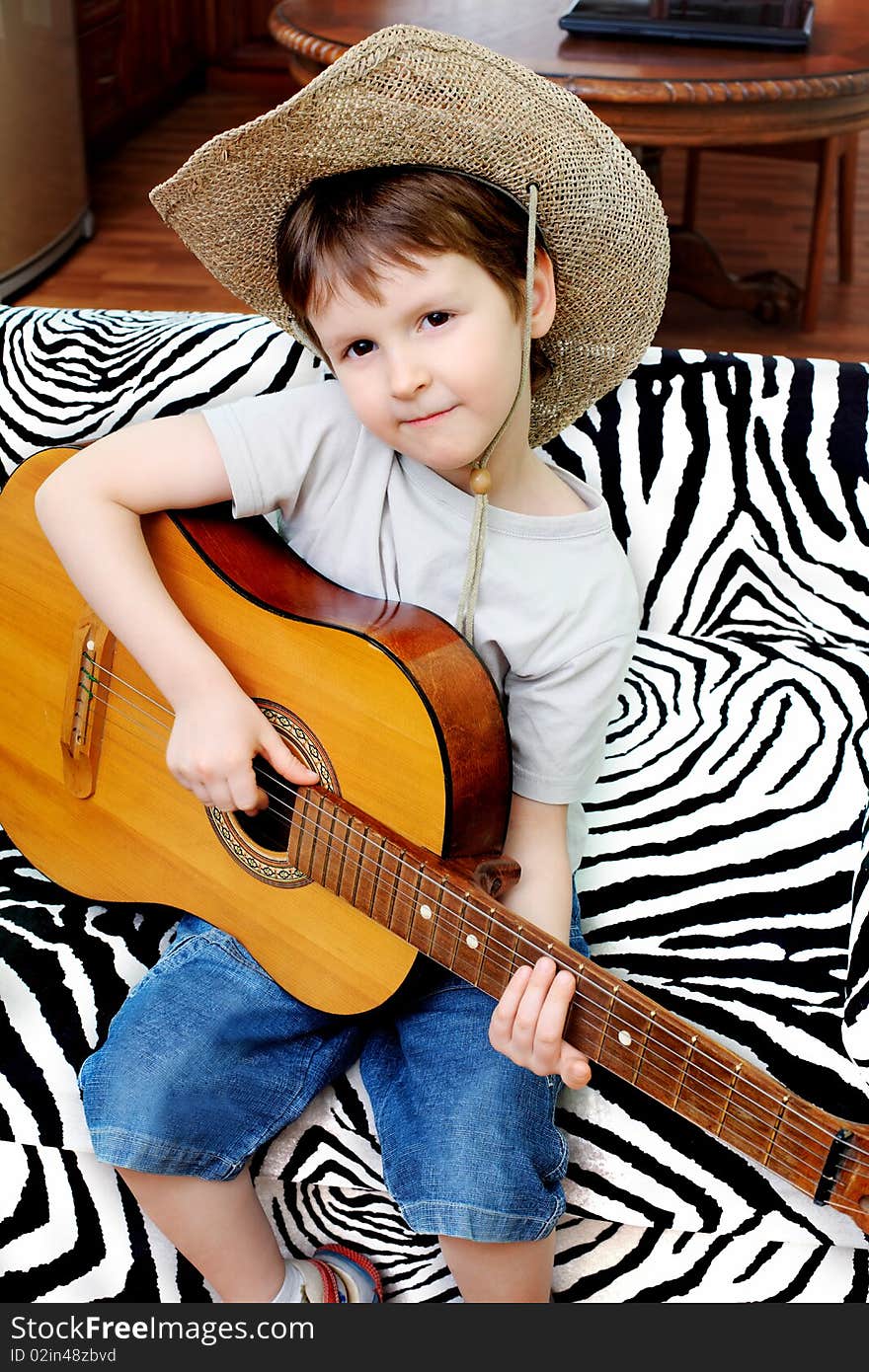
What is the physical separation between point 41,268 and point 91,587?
2.60 metres

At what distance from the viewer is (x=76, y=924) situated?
3.85ft

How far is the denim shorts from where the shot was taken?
0.95 metres

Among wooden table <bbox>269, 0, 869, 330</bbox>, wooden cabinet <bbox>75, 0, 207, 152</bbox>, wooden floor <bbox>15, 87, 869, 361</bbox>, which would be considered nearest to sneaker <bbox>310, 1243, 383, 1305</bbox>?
wooden table <bbox>269, 0, 869, 330</bbox>

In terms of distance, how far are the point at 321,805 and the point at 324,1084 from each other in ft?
0.84

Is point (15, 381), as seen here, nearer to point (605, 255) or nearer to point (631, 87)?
point (605, 255)

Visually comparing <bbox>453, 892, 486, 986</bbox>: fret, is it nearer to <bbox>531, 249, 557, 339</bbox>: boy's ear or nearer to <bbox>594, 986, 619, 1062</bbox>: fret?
<bbox>594, 986, 619, 1062</bbox>: fret

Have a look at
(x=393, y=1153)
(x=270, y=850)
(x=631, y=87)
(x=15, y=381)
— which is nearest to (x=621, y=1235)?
(x=393, y=1153)

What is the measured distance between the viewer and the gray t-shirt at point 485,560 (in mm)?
1062

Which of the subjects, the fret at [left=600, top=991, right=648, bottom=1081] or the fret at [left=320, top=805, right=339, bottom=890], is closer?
the fret at [left=600, top=991, right=648, bottom=1081]

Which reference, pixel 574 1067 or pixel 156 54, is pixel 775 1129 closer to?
Answer: pixel 574 1067

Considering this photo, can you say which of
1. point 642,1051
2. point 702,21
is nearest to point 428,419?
point 642,1051

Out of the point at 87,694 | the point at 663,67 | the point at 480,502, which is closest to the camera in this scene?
the point at 480,502

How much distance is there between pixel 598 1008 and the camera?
0.86 metres

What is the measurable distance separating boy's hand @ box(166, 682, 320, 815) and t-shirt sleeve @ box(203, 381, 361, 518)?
0.18m
